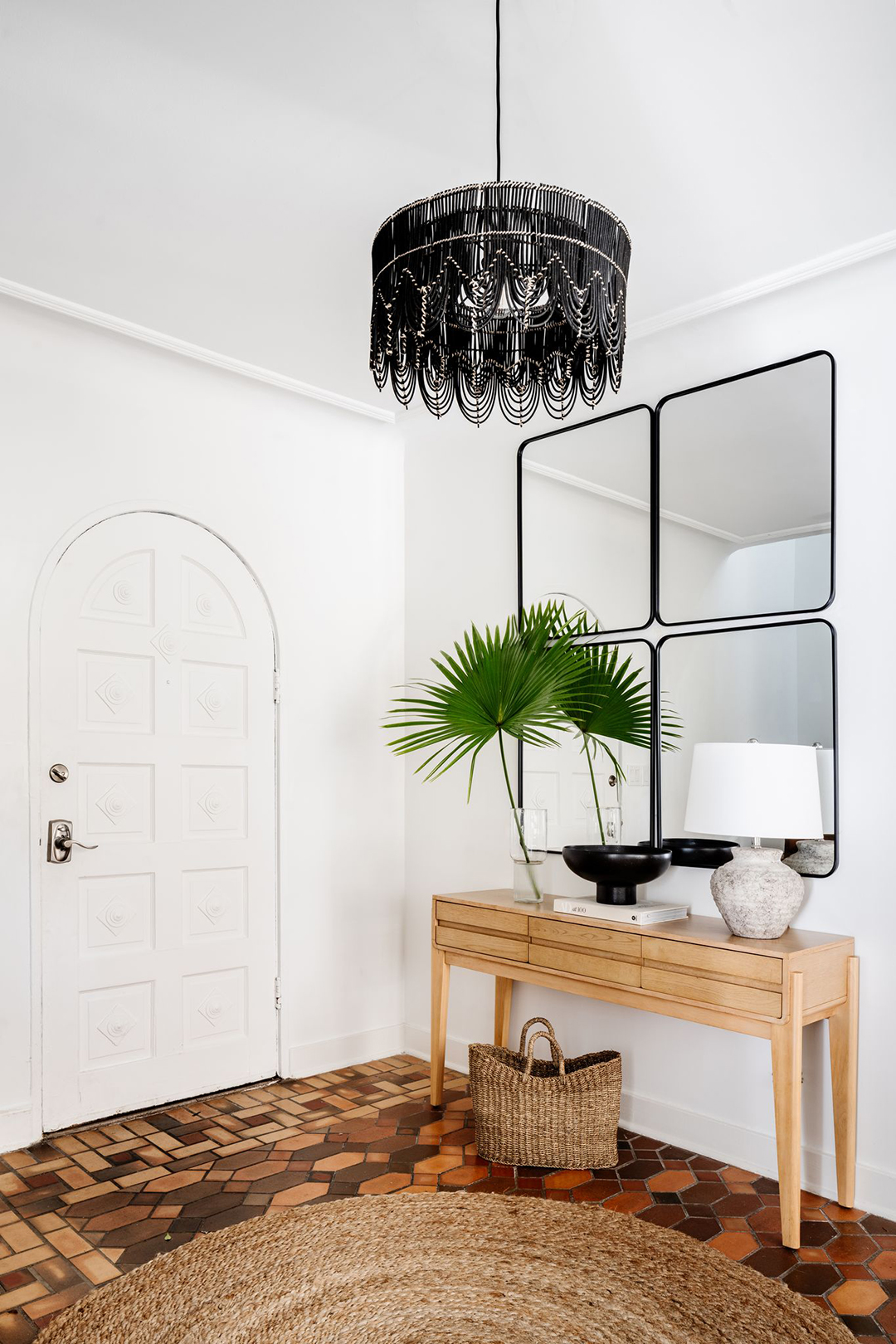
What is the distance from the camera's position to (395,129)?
7.86 ft

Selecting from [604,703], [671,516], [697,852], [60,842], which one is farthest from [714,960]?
[60,842]

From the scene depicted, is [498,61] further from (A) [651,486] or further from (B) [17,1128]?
(B) [17,1128]

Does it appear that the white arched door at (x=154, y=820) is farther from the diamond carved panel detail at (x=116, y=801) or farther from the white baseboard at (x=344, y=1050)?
the white baseboard at (x=344, y=1050)

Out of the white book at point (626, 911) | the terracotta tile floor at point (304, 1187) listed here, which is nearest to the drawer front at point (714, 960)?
the white book at point (626, 911)

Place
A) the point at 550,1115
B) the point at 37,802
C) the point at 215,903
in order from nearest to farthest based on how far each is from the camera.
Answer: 1. the point at 550,1115
2. the point at 37,802
3. the point at 215,903

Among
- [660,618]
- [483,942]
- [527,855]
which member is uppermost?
[660,618]

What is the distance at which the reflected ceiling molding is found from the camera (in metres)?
2.96

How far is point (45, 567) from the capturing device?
3279mm

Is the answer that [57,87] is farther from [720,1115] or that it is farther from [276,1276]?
[720,1115]

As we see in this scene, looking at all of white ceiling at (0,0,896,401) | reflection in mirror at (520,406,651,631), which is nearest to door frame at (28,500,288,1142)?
white ceiling at (0,0,896,401)

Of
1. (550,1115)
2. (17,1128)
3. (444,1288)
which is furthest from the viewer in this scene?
(17,1128)

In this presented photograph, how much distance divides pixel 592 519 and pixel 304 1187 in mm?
2364

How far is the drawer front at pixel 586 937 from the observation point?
2.91 meters

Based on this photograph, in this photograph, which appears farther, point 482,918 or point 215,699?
point 215,699
